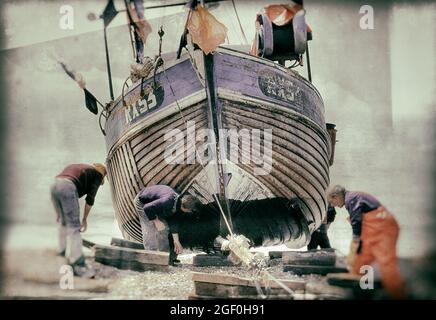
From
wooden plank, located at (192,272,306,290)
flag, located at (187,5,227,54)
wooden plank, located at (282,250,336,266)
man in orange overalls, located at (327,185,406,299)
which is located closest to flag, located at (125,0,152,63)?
flag, located at (187,5,227,54)

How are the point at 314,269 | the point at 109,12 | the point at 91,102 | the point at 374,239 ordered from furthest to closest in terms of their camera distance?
the point at 91,102 < the point at 109,12 < the point at 374,239 < the point at 314,269

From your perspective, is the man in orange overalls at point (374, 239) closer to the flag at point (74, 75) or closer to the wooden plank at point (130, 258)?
the wooden plank at point (130, 258)

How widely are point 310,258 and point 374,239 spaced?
0.67 metres

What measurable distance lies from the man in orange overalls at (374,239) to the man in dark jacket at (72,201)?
2622 millimetres

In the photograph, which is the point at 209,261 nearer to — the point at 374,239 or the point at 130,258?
the point at 130,258

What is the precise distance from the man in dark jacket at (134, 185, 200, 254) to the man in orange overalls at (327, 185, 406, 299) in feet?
5.19

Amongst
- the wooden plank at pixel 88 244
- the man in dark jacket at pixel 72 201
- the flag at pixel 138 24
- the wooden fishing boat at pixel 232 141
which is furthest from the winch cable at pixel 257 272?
the wooden plank at pixel 88 244

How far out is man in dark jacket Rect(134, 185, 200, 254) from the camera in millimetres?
5727

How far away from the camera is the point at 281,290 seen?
5504 mm

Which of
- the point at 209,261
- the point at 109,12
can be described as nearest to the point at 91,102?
the point at 109,12

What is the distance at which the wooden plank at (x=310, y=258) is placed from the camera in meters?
5.64

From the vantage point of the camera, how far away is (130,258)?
5.60m

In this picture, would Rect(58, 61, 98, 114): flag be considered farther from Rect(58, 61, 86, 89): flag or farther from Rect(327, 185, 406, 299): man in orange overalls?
Rect(327, 185, 406, 299): man in orange overalls
